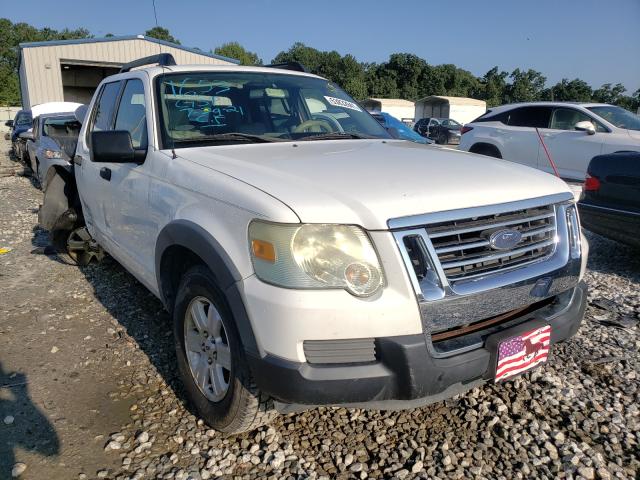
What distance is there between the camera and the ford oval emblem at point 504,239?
2160 mm

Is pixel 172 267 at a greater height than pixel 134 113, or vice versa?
pixel 134 113

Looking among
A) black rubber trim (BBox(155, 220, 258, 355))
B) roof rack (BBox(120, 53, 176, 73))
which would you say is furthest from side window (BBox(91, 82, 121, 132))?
black rubber trim (BBox(155, 220, 258, 355))

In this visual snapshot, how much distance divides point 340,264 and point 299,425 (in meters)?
1.14

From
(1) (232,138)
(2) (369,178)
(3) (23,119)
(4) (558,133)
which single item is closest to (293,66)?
(1) (232,138)

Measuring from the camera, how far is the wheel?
223cm

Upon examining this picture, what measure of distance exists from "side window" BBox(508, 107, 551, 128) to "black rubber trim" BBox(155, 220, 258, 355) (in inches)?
332

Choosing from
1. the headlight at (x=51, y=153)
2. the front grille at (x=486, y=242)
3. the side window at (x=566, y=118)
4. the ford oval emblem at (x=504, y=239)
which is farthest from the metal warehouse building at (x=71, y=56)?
the ford oval emblem at (x=504, y=239)

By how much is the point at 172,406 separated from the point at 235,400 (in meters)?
0.74

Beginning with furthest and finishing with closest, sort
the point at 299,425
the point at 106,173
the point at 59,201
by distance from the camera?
the point at 59,201 < the point at 106,173 < the point at 299,425

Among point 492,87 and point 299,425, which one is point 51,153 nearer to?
point 299,425

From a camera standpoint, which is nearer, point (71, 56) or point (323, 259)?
point (323, 259)

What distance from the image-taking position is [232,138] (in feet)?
10.1

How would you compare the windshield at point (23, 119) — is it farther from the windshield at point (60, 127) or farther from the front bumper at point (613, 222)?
the front bumper at point (613, 222)

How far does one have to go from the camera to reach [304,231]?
1968 millimetres
